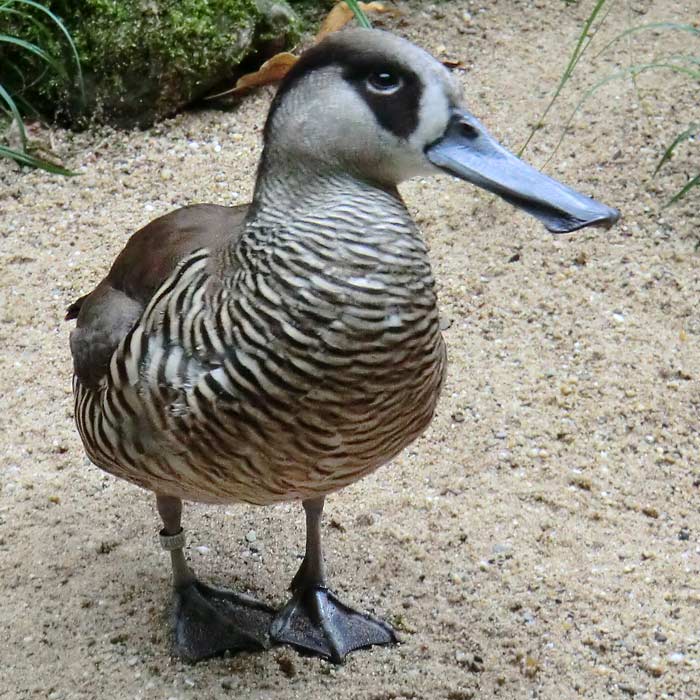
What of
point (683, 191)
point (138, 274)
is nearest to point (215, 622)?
point (138, 274)

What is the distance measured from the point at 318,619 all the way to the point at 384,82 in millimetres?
1530

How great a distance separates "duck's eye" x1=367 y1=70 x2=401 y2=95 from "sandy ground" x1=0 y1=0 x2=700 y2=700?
61.7 inches

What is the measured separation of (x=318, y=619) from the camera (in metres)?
3.02

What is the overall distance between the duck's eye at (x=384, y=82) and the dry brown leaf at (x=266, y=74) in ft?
9.20

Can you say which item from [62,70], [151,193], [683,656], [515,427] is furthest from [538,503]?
[62,70]

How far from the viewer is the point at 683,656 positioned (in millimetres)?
2961

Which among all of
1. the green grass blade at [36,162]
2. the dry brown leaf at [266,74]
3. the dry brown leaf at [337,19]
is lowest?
the green grass blade at [36,162]

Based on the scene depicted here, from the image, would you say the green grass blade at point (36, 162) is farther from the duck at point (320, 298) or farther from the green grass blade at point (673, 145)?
the green grass blade at point (673, 145)

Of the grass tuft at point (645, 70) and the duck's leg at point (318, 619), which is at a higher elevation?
the grass tuft at point (645, 70)

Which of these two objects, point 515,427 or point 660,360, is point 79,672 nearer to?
point 515,427

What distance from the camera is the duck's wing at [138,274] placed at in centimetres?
258

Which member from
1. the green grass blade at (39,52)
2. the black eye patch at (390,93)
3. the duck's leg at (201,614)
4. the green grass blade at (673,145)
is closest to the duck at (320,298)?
the black eye patch at (390,93)

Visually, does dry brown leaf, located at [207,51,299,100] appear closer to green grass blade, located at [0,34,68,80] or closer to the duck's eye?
green grass blade, located at [0,34,68,80]

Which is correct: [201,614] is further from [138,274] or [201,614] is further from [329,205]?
[329,205]
